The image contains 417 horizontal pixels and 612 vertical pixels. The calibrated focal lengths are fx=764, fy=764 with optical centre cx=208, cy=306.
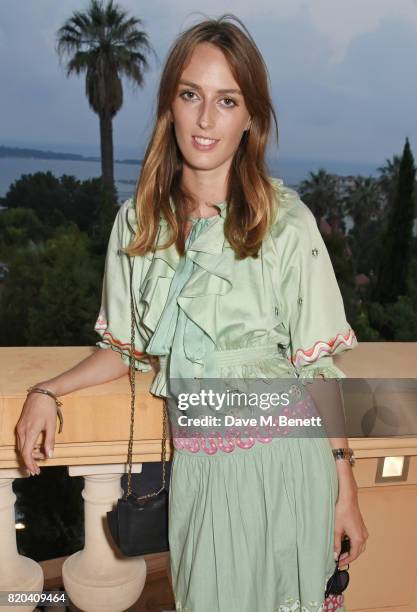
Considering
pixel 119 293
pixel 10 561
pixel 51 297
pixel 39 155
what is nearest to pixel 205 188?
pixel 119 293

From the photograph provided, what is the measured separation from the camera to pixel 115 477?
1270mm

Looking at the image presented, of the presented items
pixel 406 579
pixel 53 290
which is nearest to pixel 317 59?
pixel 53 290

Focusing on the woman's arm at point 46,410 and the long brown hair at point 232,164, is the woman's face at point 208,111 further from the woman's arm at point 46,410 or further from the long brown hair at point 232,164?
the woman's arm at point 46,410

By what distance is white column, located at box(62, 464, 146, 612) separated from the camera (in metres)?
1.28

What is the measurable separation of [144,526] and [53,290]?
42.8ft

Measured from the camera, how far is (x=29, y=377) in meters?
1.20

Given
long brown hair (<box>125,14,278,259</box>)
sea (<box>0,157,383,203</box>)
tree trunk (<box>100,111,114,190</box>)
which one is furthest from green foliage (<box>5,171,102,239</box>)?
long brown hair (<box>125,14,278,259</box>)

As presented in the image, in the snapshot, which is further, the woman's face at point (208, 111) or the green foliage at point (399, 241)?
the green foliage at point (399, 241)

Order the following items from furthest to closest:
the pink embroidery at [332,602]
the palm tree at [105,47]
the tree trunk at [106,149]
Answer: the tree trunk at [106,149] → the palm tree at [105,47] → the pink embroidery at [332,602]

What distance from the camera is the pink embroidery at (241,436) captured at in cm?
106

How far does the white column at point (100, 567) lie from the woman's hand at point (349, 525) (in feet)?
1.22

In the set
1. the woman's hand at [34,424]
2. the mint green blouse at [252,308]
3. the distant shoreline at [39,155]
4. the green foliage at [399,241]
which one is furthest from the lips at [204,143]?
the distant shoreline at [39,155]

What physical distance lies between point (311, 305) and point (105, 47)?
1869 centimetres

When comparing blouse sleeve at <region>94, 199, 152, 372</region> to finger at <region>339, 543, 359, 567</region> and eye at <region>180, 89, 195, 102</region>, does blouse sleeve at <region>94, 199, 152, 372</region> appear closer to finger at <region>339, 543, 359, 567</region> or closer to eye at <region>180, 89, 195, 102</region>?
eye at <region>180, 89, 195, 102</region>
